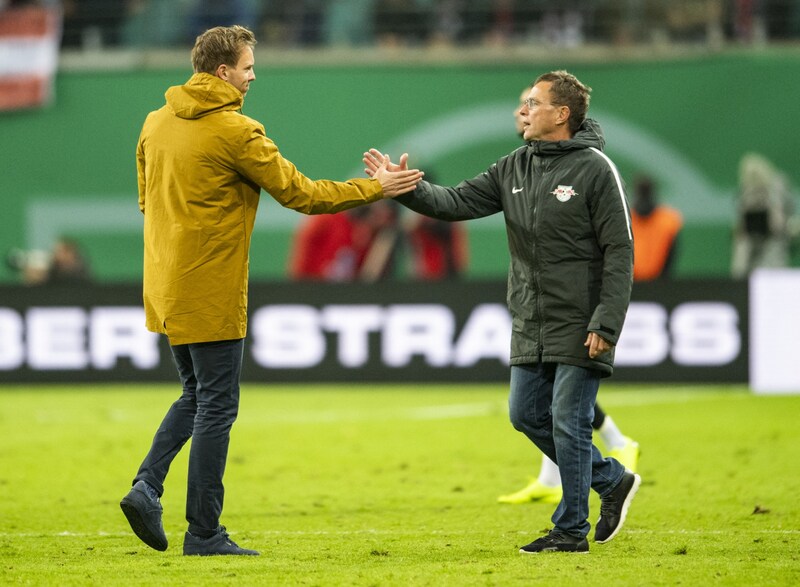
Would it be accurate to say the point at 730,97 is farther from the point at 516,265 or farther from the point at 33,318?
the point at 516,265

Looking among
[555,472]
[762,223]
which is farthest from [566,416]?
[762,223]

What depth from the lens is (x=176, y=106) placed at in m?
5.76

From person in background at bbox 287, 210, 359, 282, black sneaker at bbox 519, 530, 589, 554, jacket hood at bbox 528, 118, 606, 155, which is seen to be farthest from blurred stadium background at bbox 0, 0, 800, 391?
black sneaker at bbox 519, 530, 589, 554

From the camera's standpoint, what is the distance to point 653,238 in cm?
1413

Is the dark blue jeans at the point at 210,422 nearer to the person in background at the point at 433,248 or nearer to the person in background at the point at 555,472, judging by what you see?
the person in background at the point at 555,472

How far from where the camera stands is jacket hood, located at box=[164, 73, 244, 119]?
5.70 m

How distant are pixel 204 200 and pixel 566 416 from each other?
177cm

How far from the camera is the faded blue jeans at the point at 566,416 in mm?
5805

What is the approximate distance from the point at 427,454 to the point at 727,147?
9.03 meters

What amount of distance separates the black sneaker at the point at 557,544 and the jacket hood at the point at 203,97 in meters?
2.26

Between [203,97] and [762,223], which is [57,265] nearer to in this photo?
[762,223]

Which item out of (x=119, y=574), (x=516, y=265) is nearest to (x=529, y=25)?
(x=516, y=265)

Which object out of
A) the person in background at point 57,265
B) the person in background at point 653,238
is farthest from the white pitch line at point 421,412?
the person in background at point 57,265

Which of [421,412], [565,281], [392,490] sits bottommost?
[421,412]
